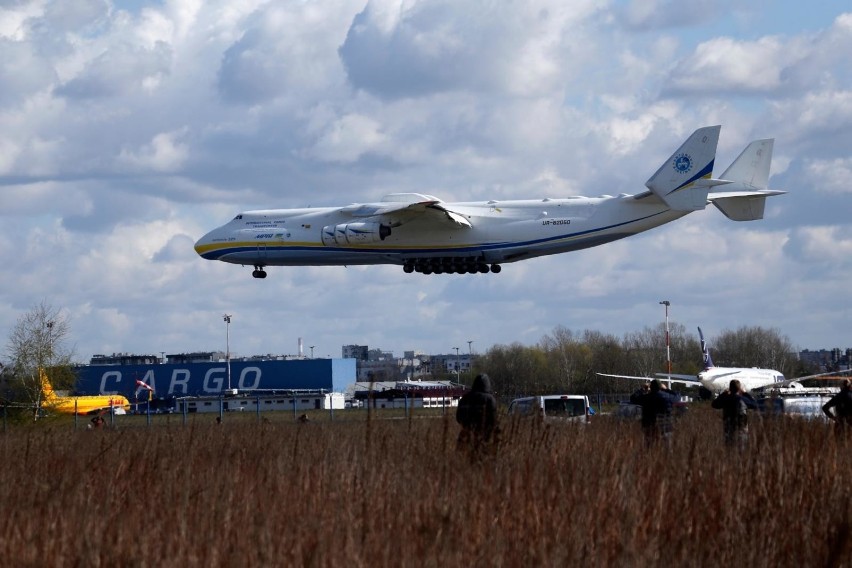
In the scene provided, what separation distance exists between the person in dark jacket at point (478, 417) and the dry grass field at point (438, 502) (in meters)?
0.20

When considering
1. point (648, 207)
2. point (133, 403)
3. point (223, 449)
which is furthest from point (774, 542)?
point (133, 403)

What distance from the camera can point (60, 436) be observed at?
669 inches

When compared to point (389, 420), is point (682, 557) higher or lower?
lower

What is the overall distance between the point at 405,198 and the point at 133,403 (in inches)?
1559

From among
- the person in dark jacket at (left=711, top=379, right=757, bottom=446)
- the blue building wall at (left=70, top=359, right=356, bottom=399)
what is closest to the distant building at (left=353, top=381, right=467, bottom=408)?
the person in dark jacket at (left=711, top=379, right=757, bottom=446)

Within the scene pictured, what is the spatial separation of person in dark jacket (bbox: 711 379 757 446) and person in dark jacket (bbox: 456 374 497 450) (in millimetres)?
3084

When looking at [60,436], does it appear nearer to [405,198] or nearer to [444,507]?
[444,507]

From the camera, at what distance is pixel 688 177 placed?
3941cm

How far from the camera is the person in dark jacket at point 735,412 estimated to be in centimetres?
1483

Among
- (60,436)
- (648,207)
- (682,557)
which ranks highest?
(648,207)

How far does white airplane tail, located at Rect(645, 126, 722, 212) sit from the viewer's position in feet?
129

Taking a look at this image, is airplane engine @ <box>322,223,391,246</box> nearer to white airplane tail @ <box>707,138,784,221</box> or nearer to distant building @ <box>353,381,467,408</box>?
distant building @ <box>353,381,467,408</box>

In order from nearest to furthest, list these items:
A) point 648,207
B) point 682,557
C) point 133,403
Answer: point 682,557
point 648,207
point 133,403

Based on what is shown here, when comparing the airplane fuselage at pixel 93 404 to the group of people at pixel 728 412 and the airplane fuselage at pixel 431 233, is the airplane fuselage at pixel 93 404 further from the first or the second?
the group of people at pixel 728 412
